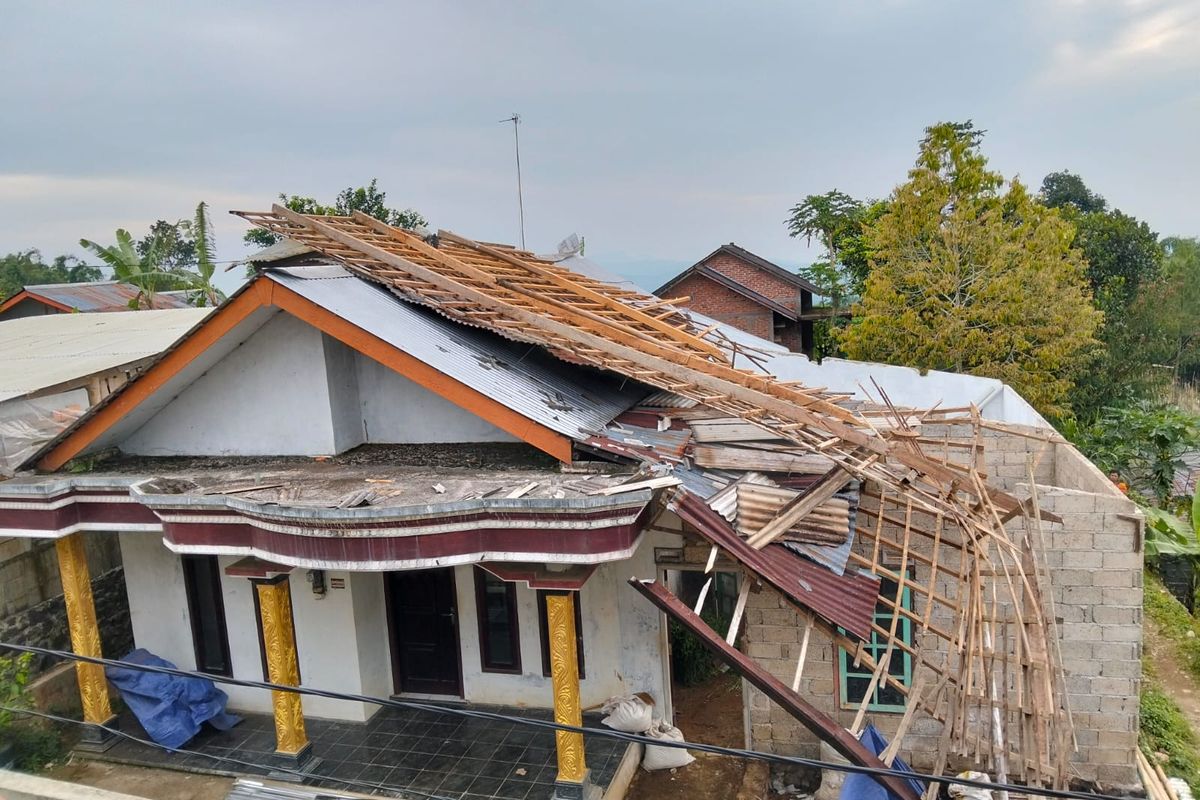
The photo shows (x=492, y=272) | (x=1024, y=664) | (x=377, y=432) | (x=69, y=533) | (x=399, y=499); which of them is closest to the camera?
(x=1024, y=664)

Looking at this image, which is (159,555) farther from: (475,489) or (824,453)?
(824,453)

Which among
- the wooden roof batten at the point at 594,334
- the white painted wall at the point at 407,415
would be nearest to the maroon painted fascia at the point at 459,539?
the wooden roof batten at the point at 594,334

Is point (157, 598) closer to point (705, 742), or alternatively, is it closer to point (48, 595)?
point (48, 595)

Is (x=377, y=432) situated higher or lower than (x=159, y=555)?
higher

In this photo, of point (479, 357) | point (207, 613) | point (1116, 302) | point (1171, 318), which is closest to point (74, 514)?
point (207, 613)

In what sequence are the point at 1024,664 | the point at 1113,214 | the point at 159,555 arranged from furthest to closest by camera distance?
the point at 1113,214, the point at 159,555, the point at 1024,664

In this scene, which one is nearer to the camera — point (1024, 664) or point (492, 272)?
point (1024, 664)

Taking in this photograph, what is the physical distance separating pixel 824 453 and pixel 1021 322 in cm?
1262

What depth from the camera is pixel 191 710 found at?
957 centimetres

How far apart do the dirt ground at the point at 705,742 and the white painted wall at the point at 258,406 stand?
5244 millimetres

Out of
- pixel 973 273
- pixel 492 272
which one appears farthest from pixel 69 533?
pixel 973 273

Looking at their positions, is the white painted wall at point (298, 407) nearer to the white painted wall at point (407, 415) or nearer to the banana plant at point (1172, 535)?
the white painted wall at point (407, 415)

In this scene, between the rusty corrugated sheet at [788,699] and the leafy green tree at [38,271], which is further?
the leafy green tree at [38,271]

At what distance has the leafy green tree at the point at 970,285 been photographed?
17359 mm
